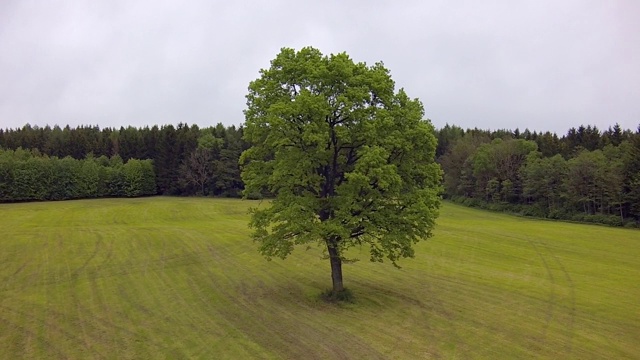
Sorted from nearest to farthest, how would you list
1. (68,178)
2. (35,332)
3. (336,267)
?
(35,332), (336,267), (68,178)

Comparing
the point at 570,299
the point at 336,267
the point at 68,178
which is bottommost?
the point at 570,299

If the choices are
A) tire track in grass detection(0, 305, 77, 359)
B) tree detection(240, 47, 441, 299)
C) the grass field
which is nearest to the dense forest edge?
the grass field

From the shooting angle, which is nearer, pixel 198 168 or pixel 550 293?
pixel 550 293

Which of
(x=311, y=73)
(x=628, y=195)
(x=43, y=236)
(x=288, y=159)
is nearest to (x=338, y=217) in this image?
(x=288, y=159)

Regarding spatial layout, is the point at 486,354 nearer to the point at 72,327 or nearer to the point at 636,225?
the point at 72,327

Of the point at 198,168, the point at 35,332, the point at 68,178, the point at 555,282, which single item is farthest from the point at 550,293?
the point at 68,178

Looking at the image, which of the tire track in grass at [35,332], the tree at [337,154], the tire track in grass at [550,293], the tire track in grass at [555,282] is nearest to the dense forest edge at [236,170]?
the tire track in grass at [555,282]

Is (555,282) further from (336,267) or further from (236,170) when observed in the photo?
(236,170)
